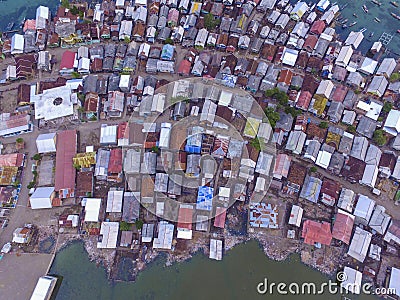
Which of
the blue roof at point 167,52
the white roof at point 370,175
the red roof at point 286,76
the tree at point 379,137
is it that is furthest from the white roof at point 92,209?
the tree at point 379,137

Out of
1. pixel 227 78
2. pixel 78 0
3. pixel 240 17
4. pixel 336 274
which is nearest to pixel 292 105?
pixel 227 78

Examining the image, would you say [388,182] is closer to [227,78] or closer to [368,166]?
[368,166]

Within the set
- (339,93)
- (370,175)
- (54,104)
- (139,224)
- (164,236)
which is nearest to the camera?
(164,236)

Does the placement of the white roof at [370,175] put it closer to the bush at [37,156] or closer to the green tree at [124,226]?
the green tree at [124,226]

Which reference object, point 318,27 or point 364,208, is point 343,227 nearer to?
point 364,208
